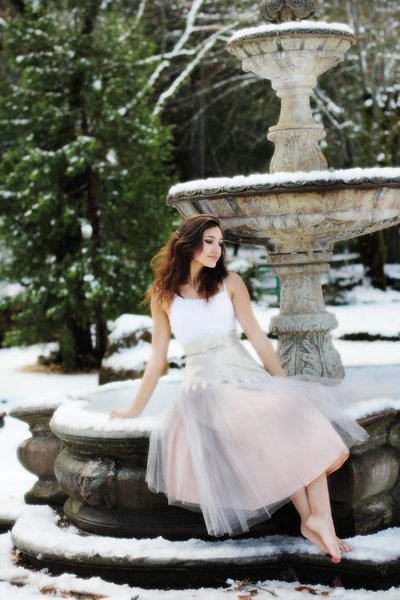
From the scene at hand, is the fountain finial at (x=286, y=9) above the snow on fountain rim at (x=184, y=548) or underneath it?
above

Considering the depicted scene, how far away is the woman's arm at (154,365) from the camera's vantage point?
12.8 ft

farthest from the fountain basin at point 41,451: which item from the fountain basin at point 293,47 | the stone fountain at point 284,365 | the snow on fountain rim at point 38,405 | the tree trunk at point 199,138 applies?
the tree trunk at point 199,138

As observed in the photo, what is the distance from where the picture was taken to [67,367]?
12.2 meters

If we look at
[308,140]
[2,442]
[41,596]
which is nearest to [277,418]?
[41,596]

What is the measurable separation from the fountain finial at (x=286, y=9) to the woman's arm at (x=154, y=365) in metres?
2.11

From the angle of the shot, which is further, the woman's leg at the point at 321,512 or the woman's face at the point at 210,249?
the woman's face at the point at 210,249

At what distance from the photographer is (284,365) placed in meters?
4.85

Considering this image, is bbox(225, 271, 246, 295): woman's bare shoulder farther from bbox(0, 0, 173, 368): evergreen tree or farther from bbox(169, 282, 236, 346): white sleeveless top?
bbox(0, 0, 173, 368): evergreen tree

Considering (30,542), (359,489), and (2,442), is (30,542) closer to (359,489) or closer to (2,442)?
(359,489)

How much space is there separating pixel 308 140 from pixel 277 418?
206cm

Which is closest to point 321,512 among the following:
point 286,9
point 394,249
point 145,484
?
point 145,484

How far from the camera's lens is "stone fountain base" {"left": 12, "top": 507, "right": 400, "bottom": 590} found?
3439 mm

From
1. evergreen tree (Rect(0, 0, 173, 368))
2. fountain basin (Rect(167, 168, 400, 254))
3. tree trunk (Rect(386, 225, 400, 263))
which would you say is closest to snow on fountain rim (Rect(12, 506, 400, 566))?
fountain basin (Rect(167, 168, 400, 254))

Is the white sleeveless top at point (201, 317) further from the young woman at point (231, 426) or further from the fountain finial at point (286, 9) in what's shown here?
the fountain finial at point (286, 9)
